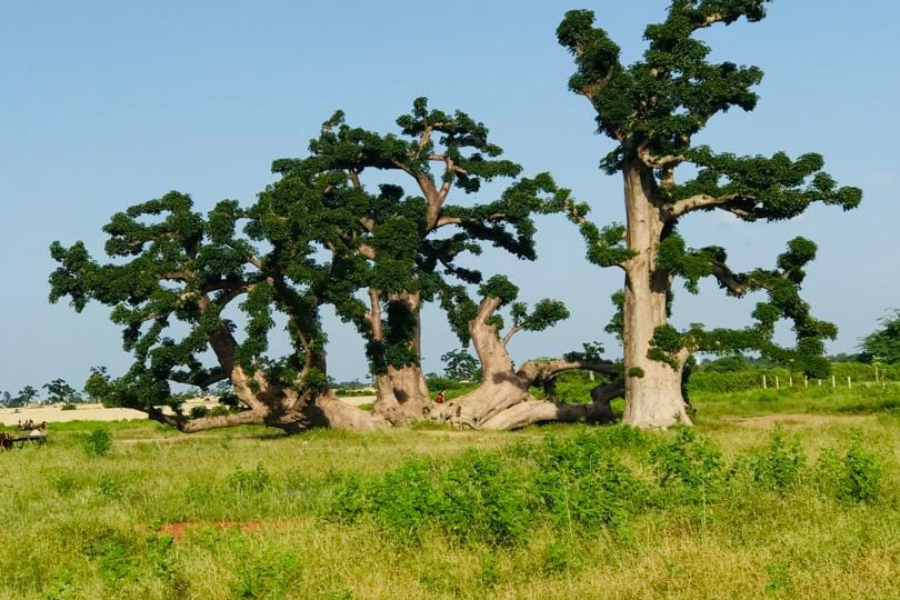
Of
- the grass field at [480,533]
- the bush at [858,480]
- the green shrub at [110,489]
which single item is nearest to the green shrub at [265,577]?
the grass field at [480,533]

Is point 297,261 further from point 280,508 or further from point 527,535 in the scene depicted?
point 527,535

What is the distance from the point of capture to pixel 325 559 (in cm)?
1137

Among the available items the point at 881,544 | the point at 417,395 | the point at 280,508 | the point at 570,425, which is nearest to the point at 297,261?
the point at 417,395

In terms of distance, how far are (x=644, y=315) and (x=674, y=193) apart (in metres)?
3.88

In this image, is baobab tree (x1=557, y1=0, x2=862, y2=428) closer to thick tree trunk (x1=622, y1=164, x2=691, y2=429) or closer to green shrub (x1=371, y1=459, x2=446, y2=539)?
thick tree trunk (x1=622, y1=164, x2=691, y2=429)

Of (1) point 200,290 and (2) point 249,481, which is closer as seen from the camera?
(2) point 249,481

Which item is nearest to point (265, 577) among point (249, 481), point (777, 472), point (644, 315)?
point (777, 472)

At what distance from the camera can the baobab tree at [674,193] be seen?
106ft

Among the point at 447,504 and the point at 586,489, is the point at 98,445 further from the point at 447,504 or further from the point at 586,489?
the point at 586,489

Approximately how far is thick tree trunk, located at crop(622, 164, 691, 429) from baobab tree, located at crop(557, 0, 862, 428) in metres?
0.03

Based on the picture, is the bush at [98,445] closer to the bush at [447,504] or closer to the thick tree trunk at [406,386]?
the thick tree trunk at [406,386]

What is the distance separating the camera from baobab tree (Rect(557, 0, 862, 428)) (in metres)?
32.4

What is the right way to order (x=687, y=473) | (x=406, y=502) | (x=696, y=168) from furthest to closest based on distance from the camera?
(x=696, y=168)
(x=687, y=473)
(x=406, y=502)

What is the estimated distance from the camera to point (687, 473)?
14281 mm
